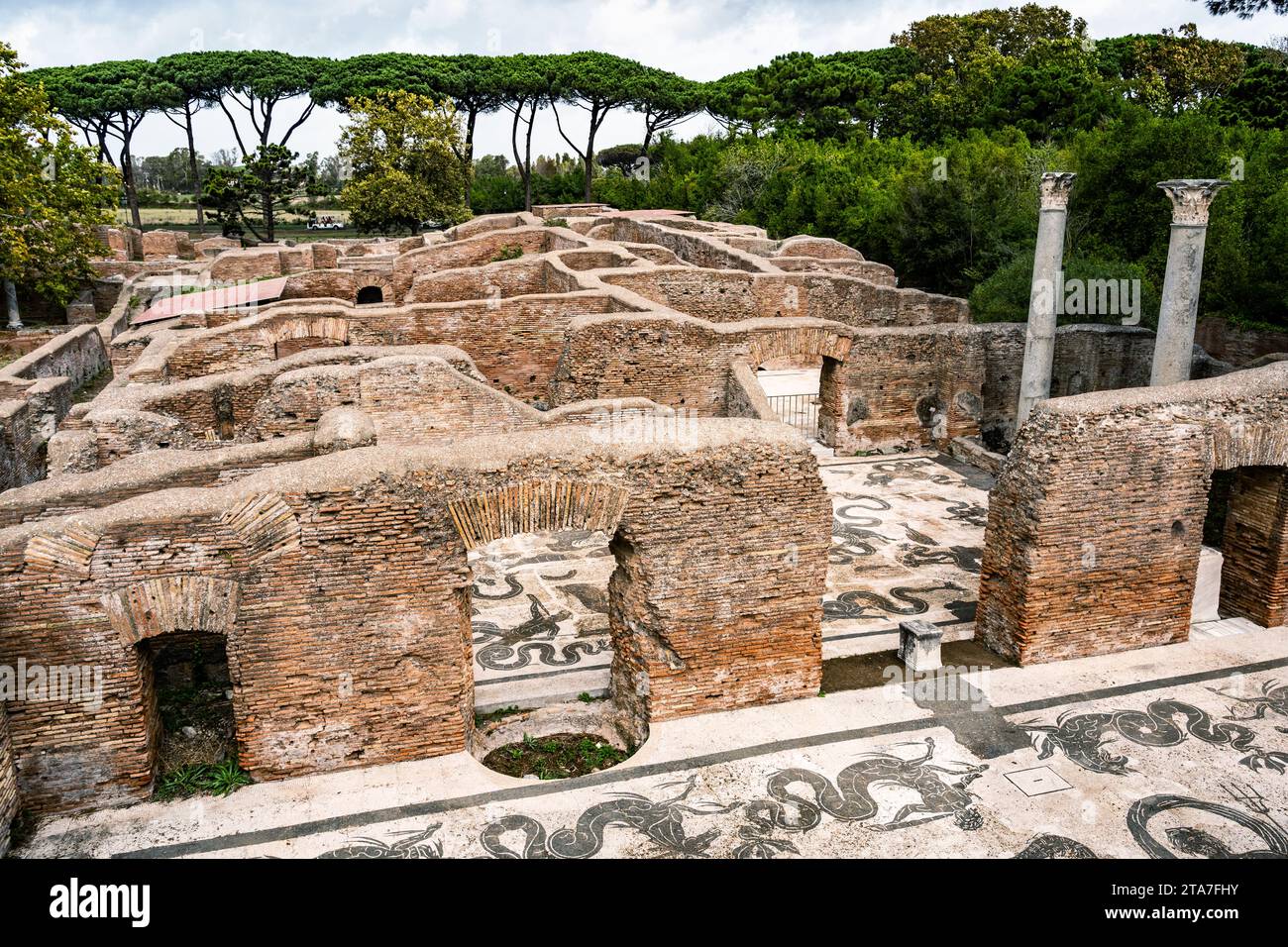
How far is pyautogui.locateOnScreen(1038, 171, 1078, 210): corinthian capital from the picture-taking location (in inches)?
489

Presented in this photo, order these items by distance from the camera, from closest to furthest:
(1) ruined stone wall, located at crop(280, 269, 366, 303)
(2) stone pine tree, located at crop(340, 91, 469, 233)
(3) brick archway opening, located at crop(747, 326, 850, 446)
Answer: (3) brick archway opening, located at crop(747, 326, 850, 446)
(1) ruined stone wall, located at crop(280, 269, 366, 303)
(2) stone pine tree, located at crop(340, 91, 469, 233)

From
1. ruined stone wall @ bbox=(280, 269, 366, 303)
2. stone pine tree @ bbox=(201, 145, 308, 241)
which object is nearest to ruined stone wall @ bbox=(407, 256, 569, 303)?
ruined stone wall @ bbox=(280, 269, 366, 303)

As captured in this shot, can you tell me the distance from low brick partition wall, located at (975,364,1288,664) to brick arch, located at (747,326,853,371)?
15.2ft

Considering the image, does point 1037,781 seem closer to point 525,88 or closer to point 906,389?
point 906,389

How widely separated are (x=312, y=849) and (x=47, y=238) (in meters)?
21.4

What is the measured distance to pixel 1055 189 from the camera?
41.1 ft

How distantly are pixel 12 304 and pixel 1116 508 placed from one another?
24.4 meters

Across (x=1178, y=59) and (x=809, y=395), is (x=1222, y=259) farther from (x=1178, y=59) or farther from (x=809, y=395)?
(x=1178, y=59)

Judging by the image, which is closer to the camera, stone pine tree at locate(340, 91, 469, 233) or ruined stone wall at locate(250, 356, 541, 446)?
ruined stone wall at locate(250, 356, 541, 446)

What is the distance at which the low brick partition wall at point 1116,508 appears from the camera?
789 cm

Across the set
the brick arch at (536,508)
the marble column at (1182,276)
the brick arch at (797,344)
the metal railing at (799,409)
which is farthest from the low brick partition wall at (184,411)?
the marble column at (1182,276)

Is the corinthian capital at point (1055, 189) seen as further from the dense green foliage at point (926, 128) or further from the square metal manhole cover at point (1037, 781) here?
the square metal manhole cover at point (1037, 781)

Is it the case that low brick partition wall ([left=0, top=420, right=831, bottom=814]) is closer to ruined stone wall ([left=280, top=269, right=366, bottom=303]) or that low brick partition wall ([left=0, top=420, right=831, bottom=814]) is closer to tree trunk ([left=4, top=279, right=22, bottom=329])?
ruined stone wall ([left=280, top=269, right=366, bottom=303])

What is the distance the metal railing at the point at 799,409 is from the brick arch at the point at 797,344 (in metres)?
2.51
